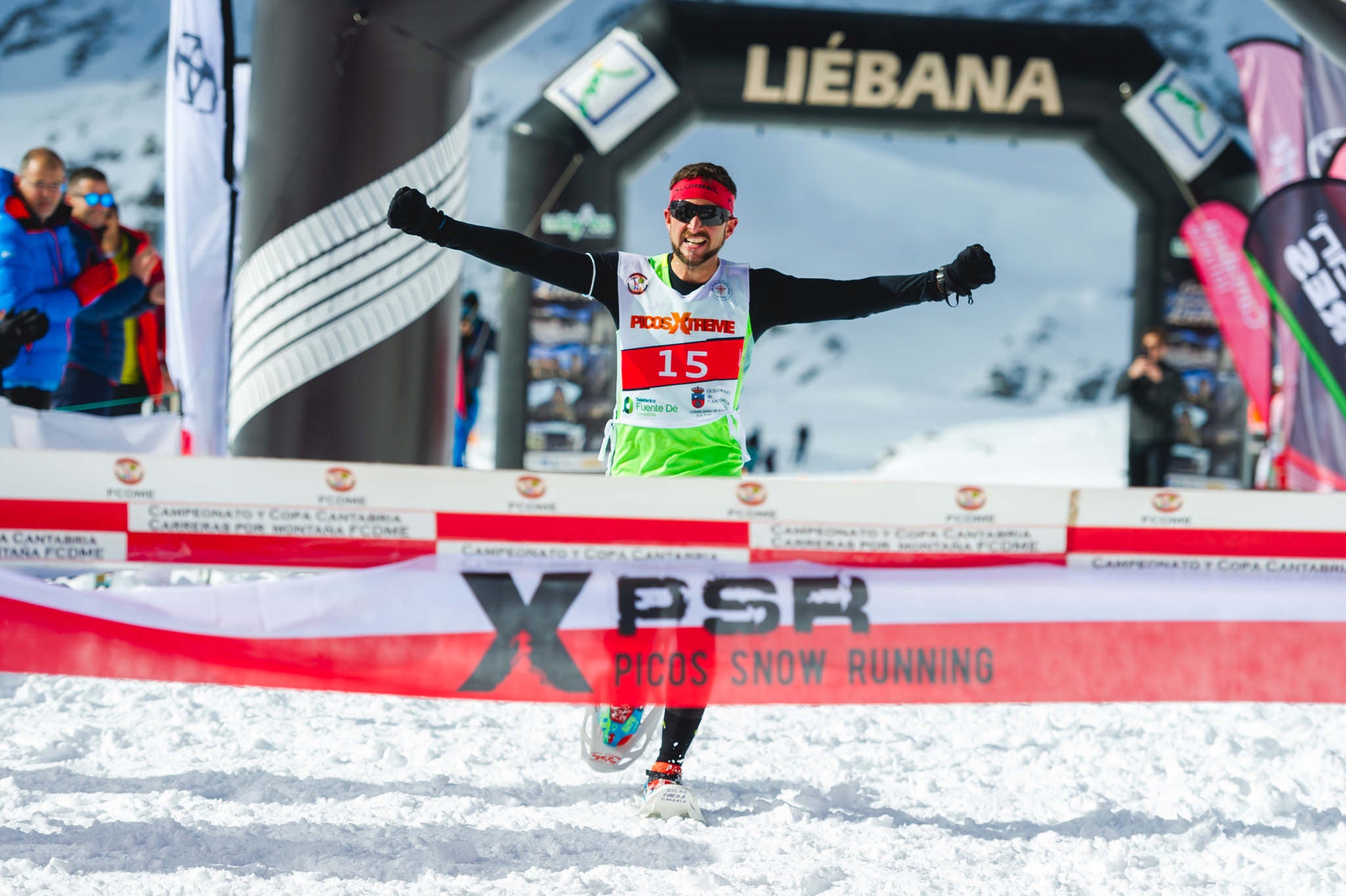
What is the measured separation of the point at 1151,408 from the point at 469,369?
5.69 metres

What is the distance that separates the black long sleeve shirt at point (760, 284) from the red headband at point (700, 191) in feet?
0.69

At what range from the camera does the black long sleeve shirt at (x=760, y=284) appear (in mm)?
2697

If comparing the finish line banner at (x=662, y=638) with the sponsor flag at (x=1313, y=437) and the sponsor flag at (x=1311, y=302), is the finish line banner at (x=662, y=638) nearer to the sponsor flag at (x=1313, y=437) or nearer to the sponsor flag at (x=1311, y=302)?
the sponsor flag at (x=1313, y=437)

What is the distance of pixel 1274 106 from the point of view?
778 centimetres

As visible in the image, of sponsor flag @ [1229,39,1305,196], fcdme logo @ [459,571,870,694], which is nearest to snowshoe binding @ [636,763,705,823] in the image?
fcdme logo @ [459,571,870,694]

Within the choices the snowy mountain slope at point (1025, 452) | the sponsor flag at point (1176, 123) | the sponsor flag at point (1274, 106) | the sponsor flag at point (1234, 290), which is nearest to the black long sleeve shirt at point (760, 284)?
the sponsor flag at point (1274, 106)

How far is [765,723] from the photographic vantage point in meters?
3.49

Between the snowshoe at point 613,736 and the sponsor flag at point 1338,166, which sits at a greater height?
the sponsor flag at point 1338,166

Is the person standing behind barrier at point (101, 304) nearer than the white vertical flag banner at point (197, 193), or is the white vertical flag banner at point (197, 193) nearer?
the white vertical flag banner at point (197, 193)

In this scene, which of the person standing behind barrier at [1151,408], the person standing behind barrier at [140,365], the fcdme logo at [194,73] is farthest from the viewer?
the person standing behind barrier at [1151,408]

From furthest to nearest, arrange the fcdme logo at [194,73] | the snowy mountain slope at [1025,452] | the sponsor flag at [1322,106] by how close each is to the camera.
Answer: the snowy mountain slope at [1025,452] < the sponsor flag at [1322,106] < the fcdme logo at [194,73]

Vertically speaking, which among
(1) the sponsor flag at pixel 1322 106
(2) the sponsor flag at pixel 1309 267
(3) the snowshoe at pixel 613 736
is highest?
(1) the sponsor flag at pixel 1322 106

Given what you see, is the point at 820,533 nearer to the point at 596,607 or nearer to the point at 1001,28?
the point at 596,607

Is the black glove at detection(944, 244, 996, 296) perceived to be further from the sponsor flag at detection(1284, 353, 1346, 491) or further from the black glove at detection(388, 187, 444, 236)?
the sponsor flag at detection(1284, 353, 1346, 491)
